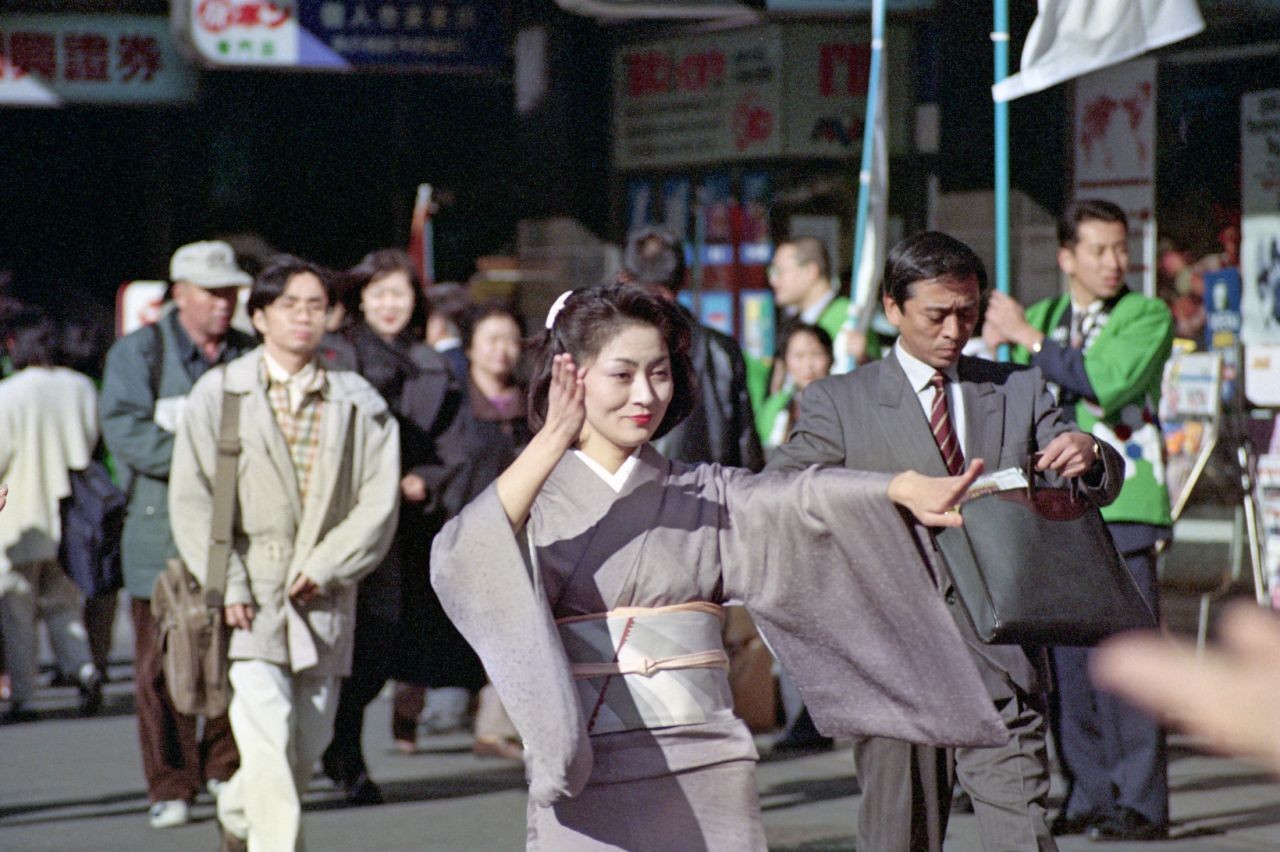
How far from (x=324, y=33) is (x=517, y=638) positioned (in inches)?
323

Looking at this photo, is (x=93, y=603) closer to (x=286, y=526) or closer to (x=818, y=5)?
(x=286, y=526)

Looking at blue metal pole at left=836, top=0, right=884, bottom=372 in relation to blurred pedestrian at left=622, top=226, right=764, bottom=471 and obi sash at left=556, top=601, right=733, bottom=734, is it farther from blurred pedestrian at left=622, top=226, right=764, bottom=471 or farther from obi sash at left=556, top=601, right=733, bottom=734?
Answer: obi sash at left=556, top=601, right=733, bottom=734

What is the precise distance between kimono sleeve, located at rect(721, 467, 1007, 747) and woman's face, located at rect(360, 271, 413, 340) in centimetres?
495

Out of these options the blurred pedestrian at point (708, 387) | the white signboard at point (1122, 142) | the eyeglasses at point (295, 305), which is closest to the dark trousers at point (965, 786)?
the eyeglasses at point (295, 305)

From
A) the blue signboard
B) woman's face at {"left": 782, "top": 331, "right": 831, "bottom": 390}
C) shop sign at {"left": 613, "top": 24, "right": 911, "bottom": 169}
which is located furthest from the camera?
shop sign at {"left": 613, "top": 24, "right": 911, "bottom": 169}

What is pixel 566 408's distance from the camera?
12.6 feet

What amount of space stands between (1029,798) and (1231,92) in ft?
17.7

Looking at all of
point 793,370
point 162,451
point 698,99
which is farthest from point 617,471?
point 698,99

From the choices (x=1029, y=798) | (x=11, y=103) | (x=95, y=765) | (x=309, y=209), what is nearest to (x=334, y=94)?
(x=309, y=209)

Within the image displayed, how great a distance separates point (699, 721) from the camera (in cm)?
405

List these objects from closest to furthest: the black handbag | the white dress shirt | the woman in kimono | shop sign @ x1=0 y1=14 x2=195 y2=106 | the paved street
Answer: the woman in kimono, the white dress shirt, the paved street, the black handbag, shop sign @ x1=0 y1=14 x2=195 y2=106

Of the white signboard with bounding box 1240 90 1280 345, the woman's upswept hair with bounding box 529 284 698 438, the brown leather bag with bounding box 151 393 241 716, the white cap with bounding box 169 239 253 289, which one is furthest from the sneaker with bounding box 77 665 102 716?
the woman's upswept hair with bounding box 529 284 698 438

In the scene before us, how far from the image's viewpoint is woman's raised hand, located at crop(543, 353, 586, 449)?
3838mm

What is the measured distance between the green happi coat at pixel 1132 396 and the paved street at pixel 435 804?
1150 mm
